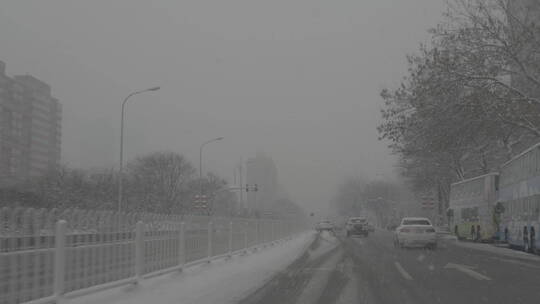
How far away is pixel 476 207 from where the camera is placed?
3744cm

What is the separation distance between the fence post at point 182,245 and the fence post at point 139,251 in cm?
265

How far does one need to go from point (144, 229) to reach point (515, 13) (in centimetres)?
2165

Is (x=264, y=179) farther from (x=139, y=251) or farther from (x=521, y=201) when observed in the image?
(x=139, y=251)

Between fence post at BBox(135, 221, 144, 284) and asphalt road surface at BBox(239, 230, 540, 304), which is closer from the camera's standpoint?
asphalt road surface at BBox(239, 230, 540, 304)

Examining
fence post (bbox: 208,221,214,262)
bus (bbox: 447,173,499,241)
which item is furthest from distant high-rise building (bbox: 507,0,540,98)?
fence post (bbox: 208,221,214,262)

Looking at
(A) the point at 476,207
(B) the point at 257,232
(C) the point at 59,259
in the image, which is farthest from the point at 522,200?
(C) the point at 59,259

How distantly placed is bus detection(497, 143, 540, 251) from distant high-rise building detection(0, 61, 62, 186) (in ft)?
132

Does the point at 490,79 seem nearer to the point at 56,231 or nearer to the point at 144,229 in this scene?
the point at 144,229

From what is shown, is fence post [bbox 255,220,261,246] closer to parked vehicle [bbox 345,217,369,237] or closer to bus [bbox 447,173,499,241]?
bus [bbox 447,173,499,241]

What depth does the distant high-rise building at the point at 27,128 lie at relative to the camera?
59.6 metres

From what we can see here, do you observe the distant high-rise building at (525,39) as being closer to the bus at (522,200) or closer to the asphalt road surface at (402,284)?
the bus at (522,200)

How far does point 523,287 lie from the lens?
38.0ft

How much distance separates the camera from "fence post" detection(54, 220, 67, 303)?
879 cm

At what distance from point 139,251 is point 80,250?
254 cm
